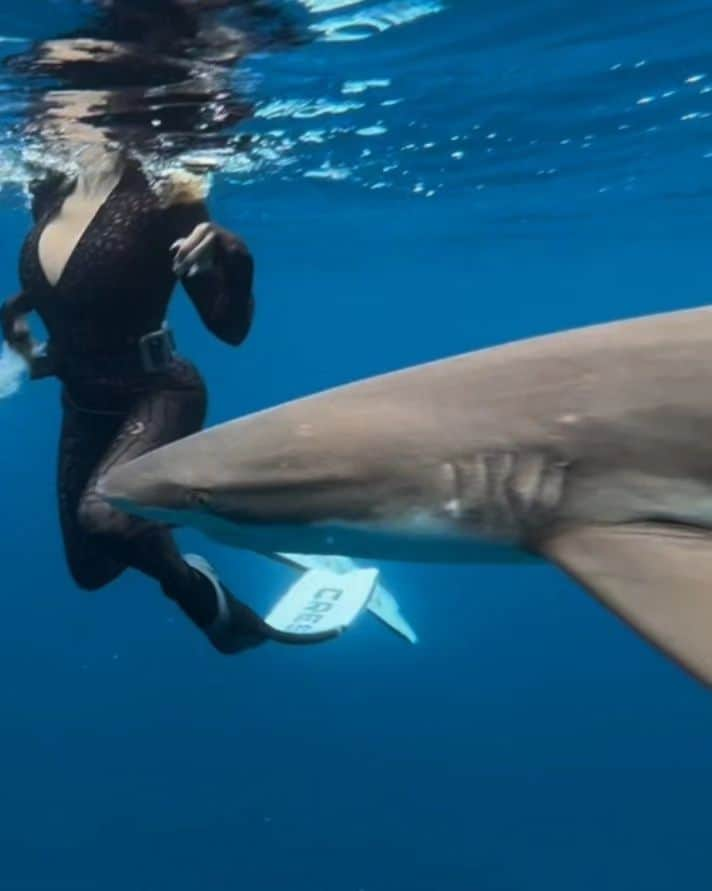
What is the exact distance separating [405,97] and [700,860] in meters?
8.65

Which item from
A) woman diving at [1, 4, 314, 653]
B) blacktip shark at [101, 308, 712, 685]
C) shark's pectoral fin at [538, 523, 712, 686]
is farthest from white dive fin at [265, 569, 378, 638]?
shark's pectoral fin at [538, 523, 712, 686]

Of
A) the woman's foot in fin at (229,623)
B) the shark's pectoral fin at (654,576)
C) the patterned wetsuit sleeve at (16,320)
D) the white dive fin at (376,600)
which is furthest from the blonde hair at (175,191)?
the shark's pectoral fin at (654,576)

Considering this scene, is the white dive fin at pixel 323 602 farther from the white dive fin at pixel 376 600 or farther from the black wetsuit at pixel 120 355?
the black wetsuit at pixel 120 355

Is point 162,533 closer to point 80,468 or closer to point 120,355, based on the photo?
point 80,468

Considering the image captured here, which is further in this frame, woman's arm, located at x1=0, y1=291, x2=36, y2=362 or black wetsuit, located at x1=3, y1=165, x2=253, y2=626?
woman's arm, located at x1=0, y1=291, x2=36, y2=362

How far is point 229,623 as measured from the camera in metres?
7.45

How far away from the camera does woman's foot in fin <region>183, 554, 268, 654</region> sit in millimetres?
7402

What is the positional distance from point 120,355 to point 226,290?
103 centimetres

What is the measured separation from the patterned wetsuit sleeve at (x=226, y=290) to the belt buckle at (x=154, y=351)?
1.32ft

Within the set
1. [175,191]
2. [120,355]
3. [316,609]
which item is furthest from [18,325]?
[316,609]

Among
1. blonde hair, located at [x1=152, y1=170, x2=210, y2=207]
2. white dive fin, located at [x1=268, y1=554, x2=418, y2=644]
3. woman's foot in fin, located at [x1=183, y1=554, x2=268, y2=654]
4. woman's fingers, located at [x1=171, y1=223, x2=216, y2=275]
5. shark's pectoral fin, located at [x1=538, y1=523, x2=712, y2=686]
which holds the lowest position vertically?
white dive fin, located at [x1=268, y1=554, x2=418, y2=644]

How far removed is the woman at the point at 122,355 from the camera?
6.78 m

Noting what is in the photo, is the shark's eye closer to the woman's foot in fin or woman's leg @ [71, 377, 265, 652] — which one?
woman's leg @ [71, 377, 265, 652]

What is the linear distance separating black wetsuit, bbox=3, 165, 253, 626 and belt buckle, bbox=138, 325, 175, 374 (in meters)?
0.04
